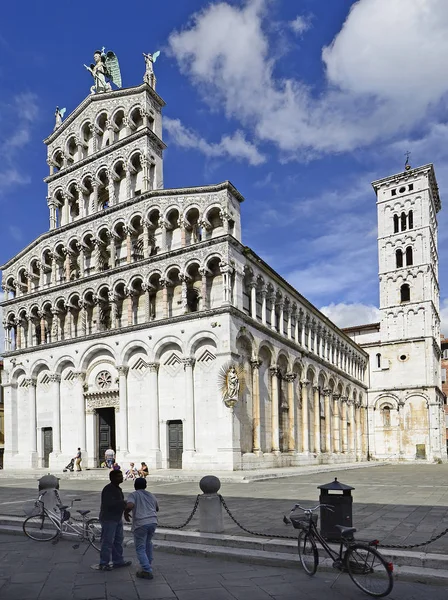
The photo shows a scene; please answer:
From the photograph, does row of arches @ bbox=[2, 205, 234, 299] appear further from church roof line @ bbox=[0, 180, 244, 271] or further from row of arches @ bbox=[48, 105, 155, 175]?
row of arches @ bbox=[48, 105, 155, 175]

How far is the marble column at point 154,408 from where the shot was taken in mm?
30156

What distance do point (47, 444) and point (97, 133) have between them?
70.1ft

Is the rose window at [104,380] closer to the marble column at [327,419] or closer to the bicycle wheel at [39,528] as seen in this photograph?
the marble column at [327,419]

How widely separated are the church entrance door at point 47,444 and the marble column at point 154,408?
8.91 meters

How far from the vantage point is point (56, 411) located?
35.2 meters

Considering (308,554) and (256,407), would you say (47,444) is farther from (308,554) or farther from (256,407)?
(308,554)

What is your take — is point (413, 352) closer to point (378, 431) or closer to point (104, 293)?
point (378, 431)

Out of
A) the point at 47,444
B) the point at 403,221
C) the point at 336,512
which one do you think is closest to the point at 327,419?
the point at 47,444

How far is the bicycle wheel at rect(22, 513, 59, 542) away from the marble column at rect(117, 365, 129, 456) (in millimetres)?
19624

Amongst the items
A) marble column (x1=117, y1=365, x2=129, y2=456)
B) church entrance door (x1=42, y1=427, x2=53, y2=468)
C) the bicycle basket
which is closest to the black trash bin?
the bicycle basket

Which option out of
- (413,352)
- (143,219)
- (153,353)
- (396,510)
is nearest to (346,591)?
(396,510)

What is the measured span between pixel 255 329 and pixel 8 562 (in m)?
23.0

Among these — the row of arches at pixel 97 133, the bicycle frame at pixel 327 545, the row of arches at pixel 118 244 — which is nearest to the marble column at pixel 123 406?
the row of arches at pixel 118 244

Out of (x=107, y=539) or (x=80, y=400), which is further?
(x=80, y=400)
